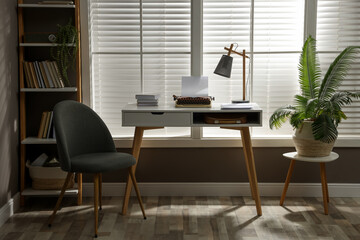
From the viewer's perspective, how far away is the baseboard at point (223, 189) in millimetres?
4504

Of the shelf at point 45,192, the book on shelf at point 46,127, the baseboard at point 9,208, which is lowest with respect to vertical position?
the baseboard at point 9,208

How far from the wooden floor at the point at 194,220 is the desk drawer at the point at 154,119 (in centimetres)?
72

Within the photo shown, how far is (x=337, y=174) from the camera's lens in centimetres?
453

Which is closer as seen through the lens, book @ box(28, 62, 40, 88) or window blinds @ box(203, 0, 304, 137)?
book @ box(28, 62, 40, 88)

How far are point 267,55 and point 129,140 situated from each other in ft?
4.55

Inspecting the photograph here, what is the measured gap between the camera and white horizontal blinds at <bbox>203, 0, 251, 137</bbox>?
4.38 m

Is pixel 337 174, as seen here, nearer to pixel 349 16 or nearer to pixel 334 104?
pixel 334 104

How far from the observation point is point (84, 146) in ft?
12.9

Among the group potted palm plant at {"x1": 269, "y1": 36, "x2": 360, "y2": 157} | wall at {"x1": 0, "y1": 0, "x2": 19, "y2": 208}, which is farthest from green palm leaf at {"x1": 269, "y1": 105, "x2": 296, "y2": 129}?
wall at {"x1": 0, "y1": 0, "x2": 19, "y2": 208}

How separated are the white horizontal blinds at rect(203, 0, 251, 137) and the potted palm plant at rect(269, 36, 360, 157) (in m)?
0.52

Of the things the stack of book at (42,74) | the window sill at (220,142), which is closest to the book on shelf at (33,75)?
the stack of book at (42,74)

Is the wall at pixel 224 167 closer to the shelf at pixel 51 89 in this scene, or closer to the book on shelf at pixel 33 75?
the shelf at pixel 51 89

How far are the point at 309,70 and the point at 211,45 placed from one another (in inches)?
33.9

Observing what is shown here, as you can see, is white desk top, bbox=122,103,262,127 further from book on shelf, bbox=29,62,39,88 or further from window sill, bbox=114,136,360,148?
book on shelf, bbox=29,62,39,88
